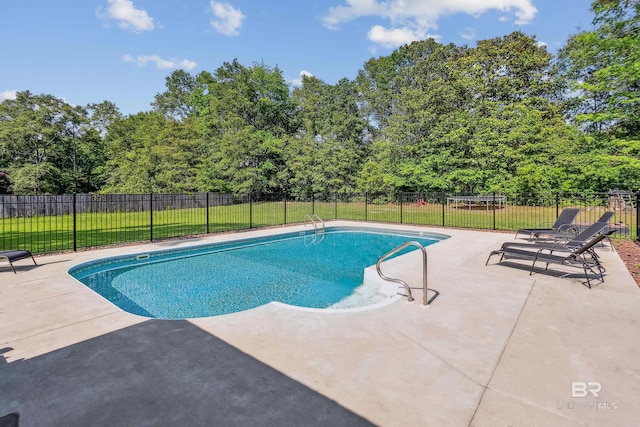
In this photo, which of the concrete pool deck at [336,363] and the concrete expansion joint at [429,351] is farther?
the concrete expansion joint at [429,351]

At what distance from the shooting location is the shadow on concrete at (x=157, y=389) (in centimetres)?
205

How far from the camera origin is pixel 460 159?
75.0 feet

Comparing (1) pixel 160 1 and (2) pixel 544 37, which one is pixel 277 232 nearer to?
(1) pixel 160 1

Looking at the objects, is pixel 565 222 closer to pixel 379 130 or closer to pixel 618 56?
pixel 618 56

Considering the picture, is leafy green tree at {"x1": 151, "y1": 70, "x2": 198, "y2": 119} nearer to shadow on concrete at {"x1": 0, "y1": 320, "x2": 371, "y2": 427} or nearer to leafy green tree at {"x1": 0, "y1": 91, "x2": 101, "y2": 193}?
leafy green tree at {"x1": 0, "y1": 91, "x2": 101, "y2": 193}

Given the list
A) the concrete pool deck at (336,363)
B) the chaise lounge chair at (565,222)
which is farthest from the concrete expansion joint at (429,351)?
the chaise lounge chair at (565,222)

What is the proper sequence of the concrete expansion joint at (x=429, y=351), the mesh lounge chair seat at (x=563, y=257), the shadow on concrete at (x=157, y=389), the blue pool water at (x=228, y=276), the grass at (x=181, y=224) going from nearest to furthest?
the shadow on concrete at (x=157, y=389) → the concrete expansion joint at (x=429, y=351) → the mesh lounge chair seat at (x=563, y=257) → the blue pool water at (x=228, y=276) → the grass at (x=181, y=224)

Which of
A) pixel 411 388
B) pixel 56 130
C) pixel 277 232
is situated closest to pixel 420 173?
pixel 277 232

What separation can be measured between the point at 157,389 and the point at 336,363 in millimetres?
1428

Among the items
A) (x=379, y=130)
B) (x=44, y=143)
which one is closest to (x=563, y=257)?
(x=379, y=130)

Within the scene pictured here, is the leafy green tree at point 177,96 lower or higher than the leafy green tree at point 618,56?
higher

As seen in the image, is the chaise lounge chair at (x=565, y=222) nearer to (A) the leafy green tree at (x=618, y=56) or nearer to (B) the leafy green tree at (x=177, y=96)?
(A) the leafy green tree at (x=618, y=56)

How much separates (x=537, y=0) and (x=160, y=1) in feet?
57.4

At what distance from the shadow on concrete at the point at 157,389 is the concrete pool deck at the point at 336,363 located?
0.01m
